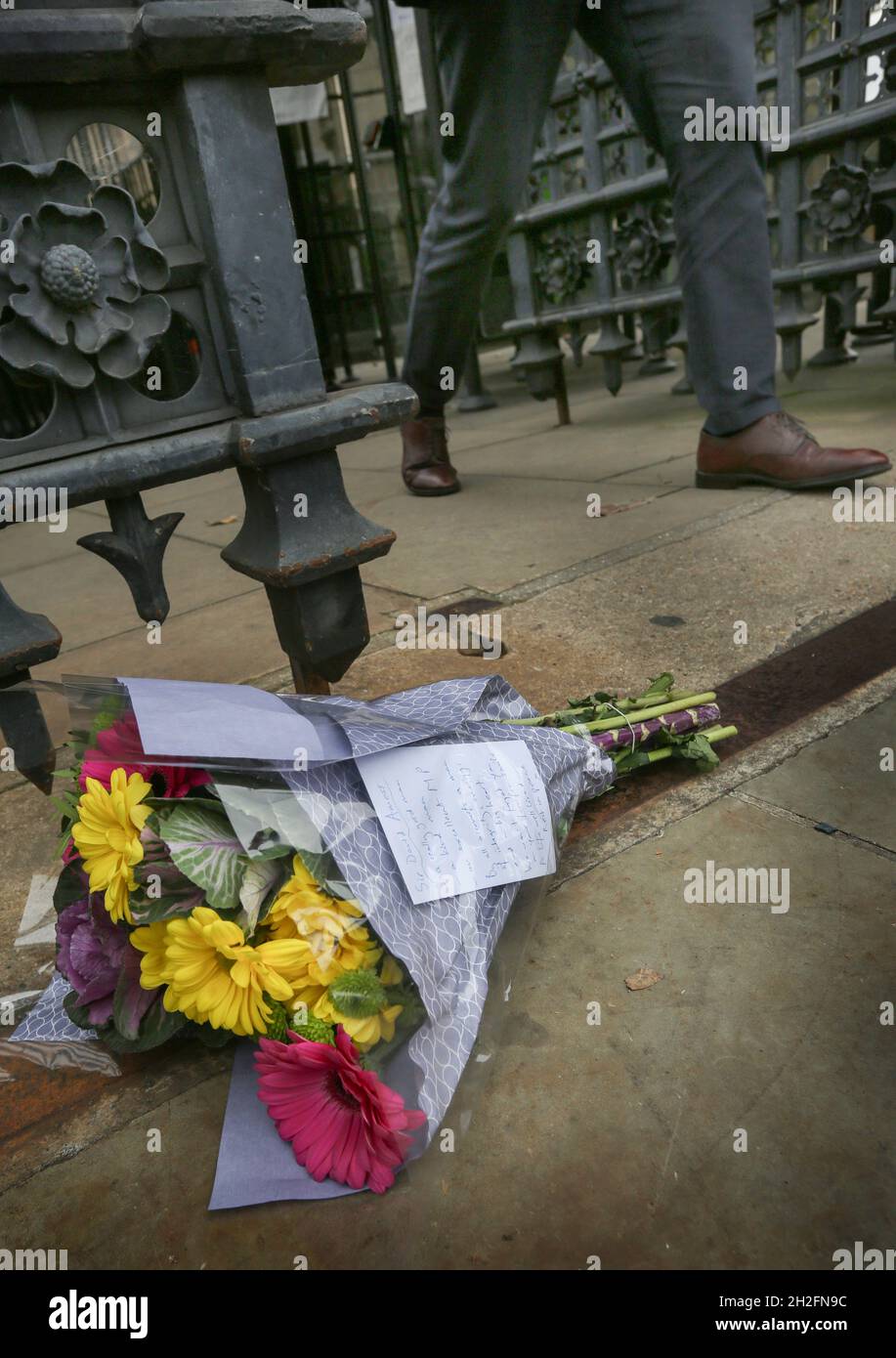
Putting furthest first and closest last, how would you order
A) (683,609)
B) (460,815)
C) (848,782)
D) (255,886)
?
1. (683,609)
2. (848,782)
3. (460,815)
4. (255,886)

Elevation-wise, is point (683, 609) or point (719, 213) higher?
point (719, 213)

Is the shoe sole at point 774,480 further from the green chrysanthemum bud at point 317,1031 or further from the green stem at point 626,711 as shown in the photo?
the green chrysanthemum bud at point 317,1031

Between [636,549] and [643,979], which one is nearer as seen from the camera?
[643,979]

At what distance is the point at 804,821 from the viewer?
1.28 meters

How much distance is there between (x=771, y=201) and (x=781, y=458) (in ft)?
7.34

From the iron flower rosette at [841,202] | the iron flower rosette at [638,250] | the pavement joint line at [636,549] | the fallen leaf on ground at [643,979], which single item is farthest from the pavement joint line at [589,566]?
the iron flower rosette at [638,250]

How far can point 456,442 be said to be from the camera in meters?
4.54

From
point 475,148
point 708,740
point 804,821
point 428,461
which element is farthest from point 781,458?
point 804,821

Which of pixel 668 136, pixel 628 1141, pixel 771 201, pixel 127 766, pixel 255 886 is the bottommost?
pixel 628 1141

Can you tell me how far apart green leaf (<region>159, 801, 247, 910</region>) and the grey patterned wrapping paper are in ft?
0.29

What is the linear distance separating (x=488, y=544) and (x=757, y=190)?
1117mm

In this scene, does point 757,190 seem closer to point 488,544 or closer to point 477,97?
point 477,97

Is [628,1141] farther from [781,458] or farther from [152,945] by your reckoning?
[781,458]

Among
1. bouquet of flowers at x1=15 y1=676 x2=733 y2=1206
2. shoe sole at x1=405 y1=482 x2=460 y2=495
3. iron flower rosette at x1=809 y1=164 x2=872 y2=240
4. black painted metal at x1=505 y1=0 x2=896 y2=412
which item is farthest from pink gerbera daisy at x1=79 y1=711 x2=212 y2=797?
iron flower rosette at x1=809 y1=164 x2=872 y2=240
